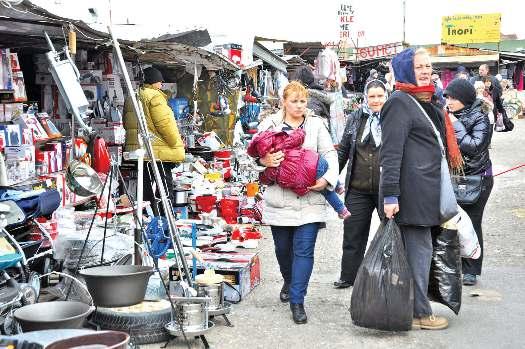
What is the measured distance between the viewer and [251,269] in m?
6.76

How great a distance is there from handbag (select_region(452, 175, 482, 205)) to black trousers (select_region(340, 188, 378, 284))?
0.79 meters

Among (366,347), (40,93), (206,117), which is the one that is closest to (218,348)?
(366,347)

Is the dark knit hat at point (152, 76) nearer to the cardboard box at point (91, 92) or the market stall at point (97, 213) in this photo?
the market stall at point (97, 213)

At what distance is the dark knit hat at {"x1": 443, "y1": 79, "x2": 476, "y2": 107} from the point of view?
6762 millimetres

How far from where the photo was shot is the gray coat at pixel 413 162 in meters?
5.38

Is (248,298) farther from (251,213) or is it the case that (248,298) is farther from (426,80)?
(251,213)

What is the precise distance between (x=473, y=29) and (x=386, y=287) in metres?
46.0

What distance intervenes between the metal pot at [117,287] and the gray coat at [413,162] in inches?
75.1

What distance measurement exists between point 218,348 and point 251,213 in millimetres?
4858

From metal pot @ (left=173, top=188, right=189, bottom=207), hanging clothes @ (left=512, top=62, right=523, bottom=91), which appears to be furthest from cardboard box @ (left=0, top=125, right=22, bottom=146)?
hanging clothes @ (left=512, top=62, right=523, bottom=91)

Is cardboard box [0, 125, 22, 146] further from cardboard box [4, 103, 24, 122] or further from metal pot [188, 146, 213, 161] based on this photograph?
metal pot [188, 146, 213, 161]

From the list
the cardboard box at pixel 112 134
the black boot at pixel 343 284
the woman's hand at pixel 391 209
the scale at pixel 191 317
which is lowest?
the black boot at pixel 343 284

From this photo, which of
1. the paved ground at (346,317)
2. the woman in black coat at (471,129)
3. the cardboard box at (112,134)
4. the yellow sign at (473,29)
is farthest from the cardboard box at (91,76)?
the yellow sign at (473,29)

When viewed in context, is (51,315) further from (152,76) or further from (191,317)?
(152,76)
